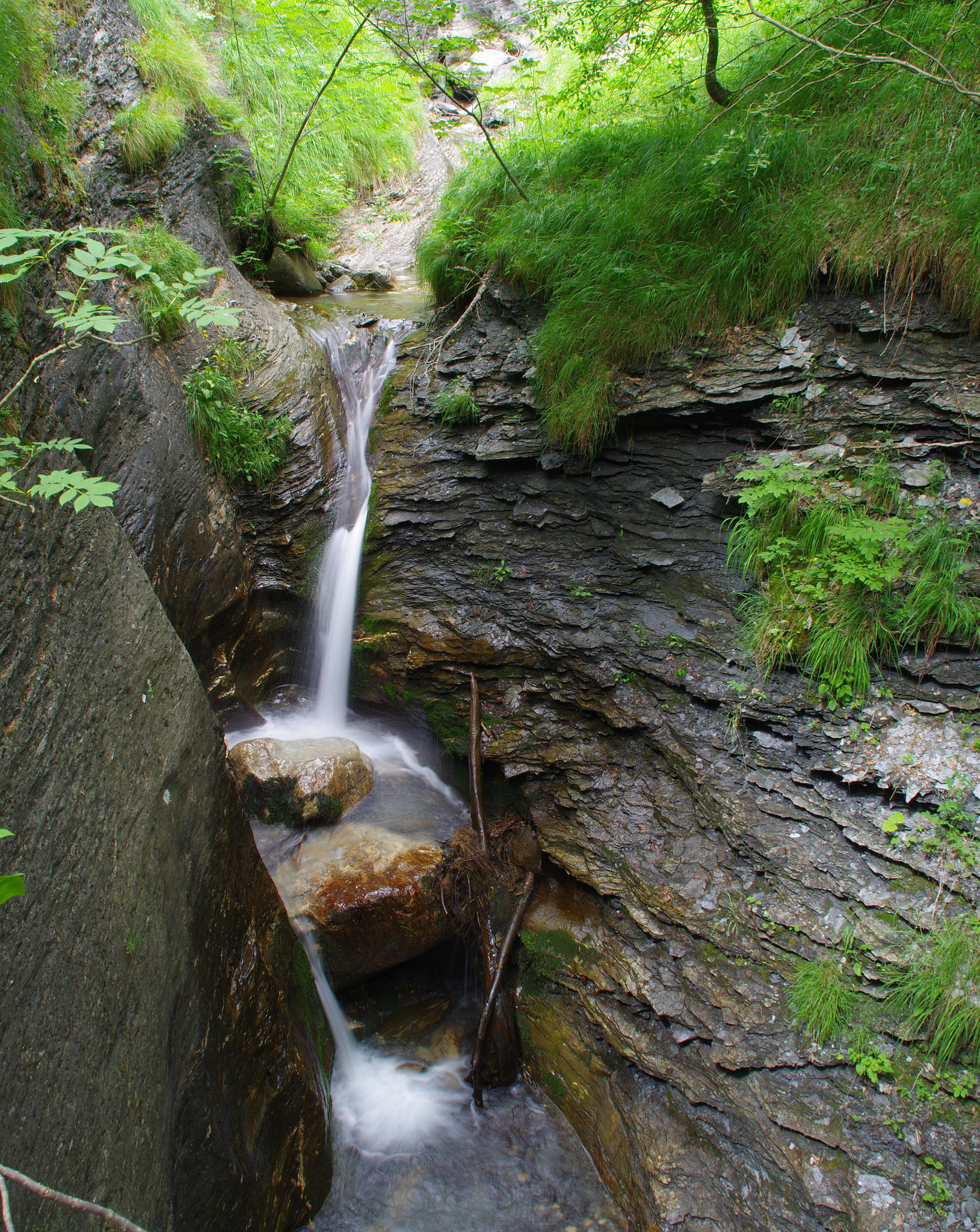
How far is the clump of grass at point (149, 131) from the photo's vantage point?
19.1 ft

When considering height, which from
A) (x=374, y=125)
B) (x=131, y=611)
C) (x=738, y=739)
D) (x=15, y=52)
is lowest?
(x=738, y=739)

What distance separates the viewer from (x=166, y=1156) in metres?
2.07

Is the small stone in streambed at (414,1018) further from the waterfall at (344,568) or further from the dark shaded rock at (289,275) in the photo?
the dark shaded rock at (289,275)

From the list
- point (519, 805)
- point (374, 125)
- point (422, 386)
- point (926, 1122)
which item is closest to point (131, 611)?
point (519, 805)

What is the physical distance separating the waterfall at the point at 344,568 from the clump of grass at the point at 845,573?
3.16 meters

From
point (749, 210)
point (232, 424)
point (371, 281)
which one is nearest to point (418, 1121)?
point (232, 424)

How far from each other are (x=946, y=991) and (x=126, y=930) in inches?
120

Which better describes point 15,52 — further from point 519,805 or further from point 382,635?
point 519,805

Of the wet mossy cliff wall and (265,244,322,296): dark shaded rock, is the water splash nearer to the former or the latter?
the wet mossy cliff wall

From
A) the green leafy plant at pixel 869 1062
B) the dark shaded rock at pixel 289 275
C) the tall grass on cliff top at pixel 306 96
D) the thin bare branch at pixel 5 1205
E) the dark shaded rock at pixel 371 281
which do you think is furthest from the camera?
the dark shaded rock at pixel 371 281

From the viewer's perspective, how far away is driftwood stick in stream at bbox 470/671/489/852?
14.2 ft

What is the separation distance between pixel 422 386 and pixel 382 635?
93.0 inches

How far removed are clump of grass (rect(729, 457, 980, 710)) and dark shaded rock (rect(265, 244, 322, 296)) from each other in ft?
21.3

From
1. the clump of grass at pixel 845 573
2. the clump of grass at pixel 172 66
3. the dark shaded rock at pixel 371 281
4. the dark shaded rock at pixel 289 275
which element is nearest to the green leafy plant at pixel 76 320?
the clump of grass at pixel 845 573
